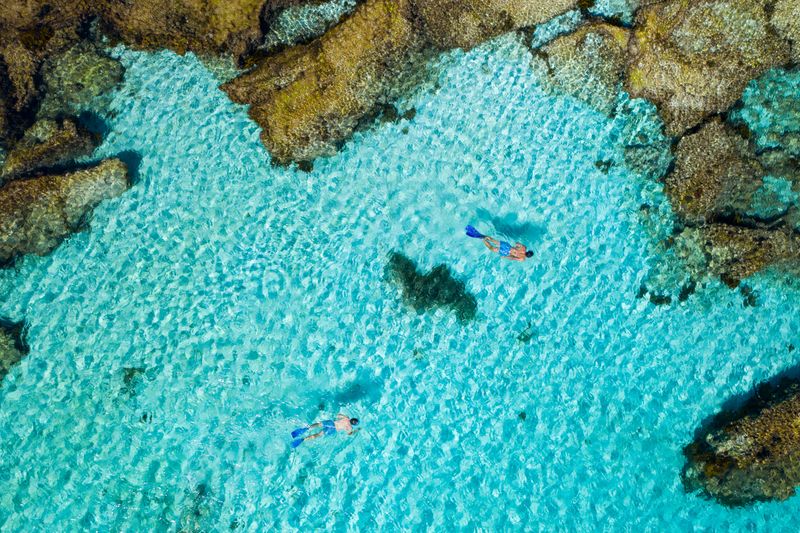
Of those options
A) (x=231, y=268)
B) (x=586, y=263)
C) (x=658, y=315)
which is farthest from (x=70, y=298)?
(x=658, y=315)

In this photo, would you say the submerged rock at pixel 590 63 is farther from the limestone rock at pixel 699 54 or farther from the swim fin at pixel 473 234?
the swim fin at pixel 473 234

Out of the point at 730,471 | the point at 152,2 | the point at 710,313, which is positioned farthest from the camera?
the point at 152,2

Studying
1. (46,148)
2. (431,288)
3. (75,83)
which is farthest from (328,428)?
(75,83)

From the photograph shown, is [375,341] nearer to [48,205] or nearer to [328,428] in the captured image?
[328,428]

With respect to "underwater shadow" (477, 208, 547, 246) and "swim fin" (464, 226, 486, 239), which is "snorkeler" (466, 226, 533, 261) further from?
"underwater shadow" (477, 208, 547, 246)

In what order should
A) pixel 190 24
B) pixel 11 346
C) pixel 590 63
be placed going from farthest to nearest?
pixel 190 24, pixel 590 63, pixel 11 346

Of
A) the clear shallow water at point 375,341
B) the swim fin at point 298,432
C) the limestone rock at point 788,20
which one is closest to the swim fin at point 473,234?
the clear shallow water at point 375,341

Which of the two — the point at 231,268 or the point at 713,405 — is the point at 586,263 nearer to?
the point at 713,405
